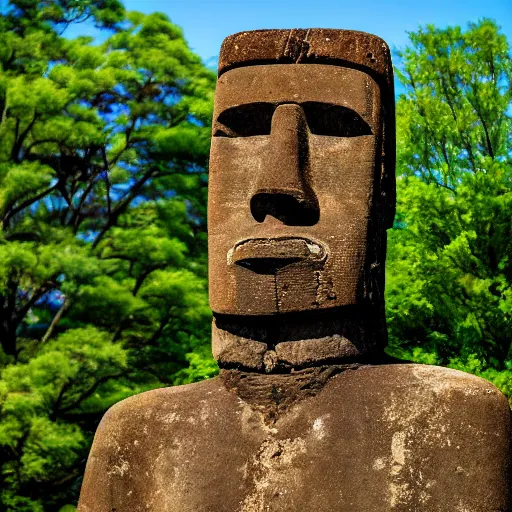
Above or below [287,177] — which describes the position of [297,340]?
below

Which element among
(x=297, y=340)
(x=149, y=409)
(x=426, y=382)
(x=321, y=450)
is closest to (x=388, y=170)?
(x=297, y=340)

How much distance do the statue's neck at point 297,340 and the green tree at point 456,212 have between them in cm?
718

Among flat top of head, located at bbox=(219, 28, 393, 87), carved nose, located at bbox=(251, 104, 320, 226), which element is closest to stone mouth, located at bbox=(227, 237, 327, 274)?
carved nose, located at bbox=(251, 104, 320, 226)

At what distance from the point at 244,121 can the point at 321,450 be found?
160 cm

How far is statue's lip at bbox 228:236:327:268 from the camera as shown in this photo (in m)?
3.39

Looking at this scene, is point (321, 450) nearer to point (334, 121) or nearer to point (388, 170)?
point (388, 170)

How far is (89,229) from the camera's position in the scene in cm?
1542

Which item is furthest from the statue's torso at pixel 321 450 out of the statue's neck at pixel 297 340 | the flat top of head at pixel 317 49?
the flat top of head at pixel 317 49

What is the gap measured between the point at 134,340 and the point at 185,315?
49.2 inches

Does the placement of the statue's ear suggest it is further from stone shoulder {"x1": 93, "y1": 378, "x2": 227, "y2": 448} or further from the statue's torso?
stone shoulder {"x1": 93, "y1": 378, "x2": 227, "y2": 448}

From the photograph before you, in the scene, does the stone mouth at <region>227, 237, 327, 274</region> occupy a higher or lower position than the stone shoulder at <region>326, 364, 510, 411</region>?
Result: higher

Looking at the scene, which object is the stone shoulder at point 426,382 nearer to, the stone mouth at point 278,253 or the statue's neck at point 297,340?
the statue's neck at point 297,340

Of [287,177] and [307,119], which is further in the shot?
[307,119]

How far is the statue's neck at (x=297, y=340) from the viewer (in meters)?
3.44
